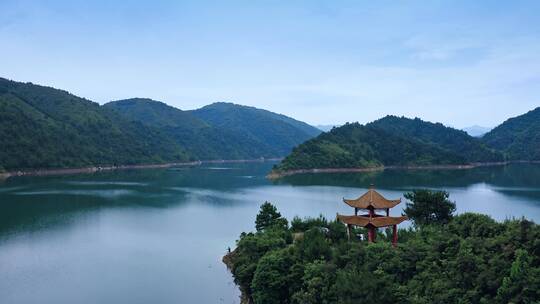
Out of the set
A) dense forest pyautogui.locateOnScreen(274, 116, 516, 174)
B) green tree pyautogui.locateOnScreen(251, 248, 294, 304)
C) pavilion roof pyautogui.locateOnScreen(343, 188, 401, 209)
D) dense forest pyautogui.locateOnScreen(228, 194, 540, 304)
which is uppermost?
dense forest pyautogui.locateOnScreen(274, 116, 516, 174)

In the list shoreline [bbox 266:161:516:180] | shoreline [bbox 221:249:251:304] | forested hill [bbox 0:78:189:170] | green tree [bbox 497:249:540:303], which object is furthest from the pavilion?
forested hill [bbox 0:78:189:170]

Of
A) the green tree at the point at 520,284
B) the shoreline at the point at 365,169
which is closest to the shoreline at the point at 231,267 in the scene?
the green tree at the point at 520,284

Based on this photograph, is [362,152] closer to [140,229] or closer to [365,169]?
[365,169]

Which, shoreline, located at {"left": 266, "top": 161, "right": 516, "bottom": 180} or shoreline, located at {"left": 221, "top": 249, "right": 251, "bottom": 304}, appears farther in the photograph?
shoreline, located at {"left": 266, "top": 161, "right": 516, "bottom": 180}

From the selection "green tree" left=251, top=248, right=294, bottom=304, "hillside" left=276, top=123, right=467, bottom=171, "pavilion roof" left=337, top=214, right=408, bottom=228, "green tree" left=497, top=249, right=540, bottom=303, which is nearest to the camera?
"green tree" left=497, top=249, right=540, bottom=303

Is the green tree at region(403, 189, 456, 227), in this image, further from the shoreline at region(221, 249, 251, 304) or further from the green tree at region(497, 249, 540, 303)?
the green tree at region(497, 249, 540, 303)

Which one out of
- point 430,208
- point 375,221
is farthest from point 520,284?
point 430,208

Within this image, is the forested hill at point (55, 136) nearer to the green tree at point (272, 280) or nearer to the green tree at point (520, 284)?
the green tree at point (272, 280)

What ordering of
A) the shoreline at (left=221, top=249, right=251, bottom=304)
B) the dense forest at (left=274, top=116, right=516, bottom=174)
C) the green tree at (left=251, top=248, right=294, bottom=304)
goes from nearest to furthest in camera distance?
the green tree at (left=251, top=248, right=294, bottom=304)
the shoreline at (left=221, top=249, right=251, bottom=304)
the dense forest at (left=274, top=116, right=516, bottom=174)
